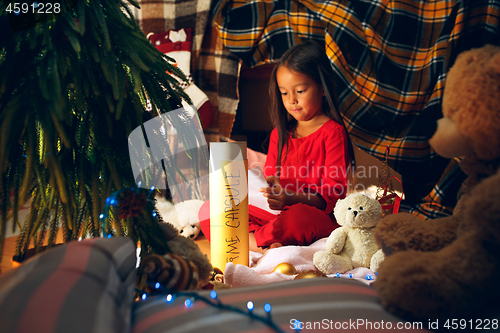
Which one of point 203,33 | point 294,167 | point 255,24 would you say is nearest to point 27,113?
point 294,167

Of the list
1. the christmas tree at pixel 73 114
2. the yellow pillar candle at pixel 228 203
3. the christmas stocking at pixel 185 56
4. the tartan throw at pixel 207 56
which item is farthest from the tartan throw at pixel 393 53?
the christmas tree at pixel 73 114

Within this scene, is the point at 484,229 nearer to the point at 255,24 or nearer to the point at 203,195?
the point at 203,195

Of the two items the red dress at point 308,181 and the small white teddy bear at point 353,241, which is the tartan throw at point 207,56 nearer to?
the red dress at point 308,181

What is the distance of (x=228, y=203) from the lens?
0.52 meters

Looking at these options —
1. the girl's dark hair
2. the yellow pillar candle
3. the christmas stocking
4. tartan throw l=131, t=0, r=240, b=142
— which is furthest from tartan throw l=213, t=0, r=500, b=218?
the yellow pillar candle

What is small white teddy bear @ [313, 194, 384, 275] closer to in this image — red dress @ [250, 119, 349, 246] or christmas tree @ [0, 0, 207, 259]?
red dress @ [250, 119, 349, 246]

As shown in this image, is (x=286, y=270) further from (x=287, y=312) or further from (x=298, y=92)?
(x=298, y=92)

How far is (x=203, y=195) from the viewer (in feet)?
2.06

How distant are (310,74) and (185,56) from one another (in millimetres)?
621

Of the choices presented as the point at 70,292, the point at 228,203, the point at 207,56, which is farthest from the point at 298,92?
the point at 70,292

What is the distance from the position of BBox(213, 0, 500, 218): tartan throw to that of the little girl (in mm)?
68

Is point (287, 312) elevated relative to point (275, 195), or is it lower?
elevated

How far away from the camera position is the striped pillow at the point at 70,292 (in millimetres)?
186

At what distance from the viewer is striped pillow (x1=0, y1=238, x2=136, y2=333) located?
0.19 meters
